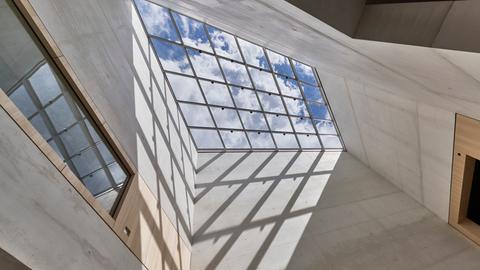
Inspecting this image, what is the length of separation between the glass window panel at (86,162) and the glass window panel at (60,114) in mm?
630

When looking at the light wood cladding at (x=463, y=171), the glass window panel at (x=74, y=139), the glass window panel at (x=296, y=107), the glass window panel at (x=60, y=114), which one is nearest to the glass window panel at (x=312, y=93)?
the glass window panel at (x=296, y=107)

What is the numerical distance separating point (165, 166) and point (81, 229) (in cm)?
662

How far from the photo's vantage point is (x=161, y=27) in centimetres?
1512

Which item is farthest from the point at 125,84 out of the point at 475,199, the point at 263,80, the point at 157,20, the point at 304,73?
the point at 475,199

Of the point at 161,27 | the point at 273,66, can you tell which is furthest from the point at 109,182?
the point at 273,66

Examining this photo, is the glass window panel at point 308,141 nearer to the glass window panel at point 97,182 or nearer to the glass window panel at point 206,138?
the glass window panel at point 206,138

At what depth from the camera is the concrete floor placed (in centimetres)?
1094

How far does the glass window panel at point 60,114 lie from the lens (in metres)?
4.23

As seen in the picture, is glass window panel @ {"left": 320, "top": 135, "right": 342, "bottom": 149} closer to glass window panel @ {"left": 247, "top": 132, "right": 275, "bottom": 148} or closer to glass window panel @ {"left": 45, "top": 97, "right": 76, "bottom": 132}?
glass window panel @ {"left": 247, "top": 132, "right": 275, "bottom": 148}

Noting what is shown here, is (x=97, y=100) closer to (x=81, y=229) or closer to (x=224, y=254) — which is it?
(x=81, y=229)

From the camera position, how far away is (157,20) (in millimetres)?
14594

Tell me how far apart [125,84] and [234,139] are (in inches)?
532

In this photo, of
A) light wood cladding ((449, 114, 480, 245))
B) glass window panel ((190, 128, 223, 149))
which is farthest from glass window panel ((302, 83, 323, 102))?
light wood cladding ((449, 114, 480, 245))

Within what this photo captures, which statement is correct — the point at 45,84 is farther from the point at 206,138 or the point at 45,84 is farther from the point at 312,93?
the point at 312,93
